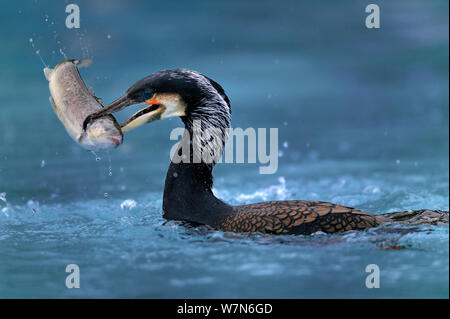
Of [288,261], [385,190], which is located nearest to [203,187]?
[288,261]

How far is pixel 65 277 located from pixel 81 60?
2.05 meters

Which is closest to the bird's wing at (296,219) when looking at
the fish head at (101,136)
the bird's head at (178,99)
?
the bird's head at (178,99)

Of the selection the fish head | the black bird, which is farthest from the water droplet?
the fish head

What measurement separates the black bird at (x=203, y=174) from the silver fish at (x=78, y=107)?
169mm

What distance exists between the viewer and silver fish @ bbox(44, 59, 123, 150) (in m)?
6.34

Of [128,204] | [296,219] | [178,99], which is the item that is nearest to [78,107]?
[178,99]

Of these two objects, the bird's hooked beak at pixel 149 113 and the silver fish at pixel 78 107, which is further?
the bird's hooked beak at pixel 149 113

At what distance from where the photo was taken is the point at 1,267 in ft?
21.8

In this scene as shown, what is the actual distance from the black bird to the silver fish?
169mm

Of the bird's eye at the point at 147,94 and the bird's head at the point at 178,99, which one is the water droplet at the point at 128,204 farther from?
the bird's eye at the point at 147,94

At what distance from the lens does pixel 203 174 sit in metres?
6.99

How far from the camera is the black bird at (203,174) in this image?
21.6ft

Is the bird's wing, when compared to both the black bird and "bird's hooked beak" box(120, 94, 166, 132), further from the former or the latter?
"bird's hooked beak" box(120, 94, 166, 132)

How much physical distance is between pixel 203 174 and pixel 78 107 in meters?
1.38
